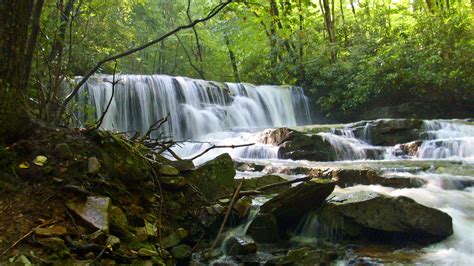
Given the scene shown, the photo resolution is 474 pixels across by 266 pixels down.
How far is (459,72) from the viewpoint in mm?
13203

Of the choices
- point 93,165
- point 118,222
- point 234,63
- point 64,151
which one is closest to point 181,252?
point 118,222

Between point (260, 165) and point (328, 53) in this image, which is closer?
point (260, 165)

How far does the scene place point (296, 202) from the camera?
15.4 ft

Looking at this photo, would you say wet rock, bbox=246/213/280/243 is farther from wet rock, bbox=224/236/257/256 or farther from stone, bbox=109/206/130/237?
stone, bbox=109/206/130/237

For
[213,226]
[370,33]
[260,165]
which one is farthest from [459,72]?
[213,226]

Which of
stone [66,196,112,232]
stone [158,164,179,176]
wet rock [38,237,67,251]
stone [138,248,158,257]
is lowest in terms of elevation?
stone [138,248,158,257]

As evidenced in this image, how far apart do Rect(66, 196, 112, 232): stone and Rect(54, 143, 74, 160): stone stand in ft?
1.53

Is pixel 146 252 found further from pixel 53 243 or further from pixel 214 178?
pixel 214 178

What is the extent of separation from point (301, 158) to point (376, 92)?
7.03 m

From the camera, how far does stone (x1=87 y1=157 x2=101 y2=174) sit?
3.56 metres

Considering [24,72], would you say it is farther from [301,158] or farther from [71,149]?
[301,158]

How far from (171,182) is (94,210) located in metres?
1.18

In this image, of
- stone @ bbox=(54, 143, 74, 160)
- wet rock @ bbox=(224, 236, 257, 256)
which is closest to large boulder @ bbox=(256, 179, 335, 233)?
wet rock @ bbox=(224, 236, 257, 256)

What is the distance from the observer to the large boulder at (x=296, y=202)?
459 centimetres
